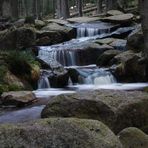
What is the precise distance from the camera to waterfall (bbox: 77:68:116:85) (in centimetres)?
1733

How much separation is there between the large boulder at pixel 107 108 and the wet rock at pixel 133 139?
1.93 meters

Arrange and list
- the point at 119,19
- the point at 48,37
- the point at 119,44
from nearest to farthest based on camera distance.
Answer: the point at 119,44
the point at 48,37
the point at 119,19

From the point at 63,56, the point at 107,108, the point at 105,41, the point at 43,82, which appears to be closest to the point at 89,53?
the point at 63,56

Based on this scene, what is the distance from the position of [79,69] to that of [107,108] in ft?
35.2

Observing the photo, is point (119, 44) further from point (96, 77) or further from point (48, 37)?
point (96, 77)

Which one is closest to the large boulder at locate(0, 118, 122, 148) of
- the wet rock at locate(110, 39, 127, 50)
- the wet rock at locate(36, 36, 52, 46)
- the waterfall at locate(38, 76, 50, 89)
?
the waterfall at locate(38, 76, 50, 89)

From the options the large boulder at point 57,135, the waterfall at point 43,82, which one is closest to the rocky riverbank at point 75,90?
the large boulder at point 57,135

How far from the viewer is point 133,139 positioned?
18.7ft

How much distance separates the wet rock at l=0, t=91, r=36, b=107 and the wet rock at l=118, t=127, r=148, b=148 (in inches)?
273

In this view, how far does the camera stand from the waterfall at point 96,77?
17328 millimetres

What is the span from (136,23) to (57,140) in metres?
24.8

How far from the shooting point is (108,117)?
773cm

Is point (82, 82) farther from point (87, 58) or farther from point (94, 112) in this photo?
point (94, 112)

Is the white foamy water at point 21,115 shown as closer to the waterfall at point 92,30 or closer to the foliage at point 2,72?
the foliage at point 2,72
